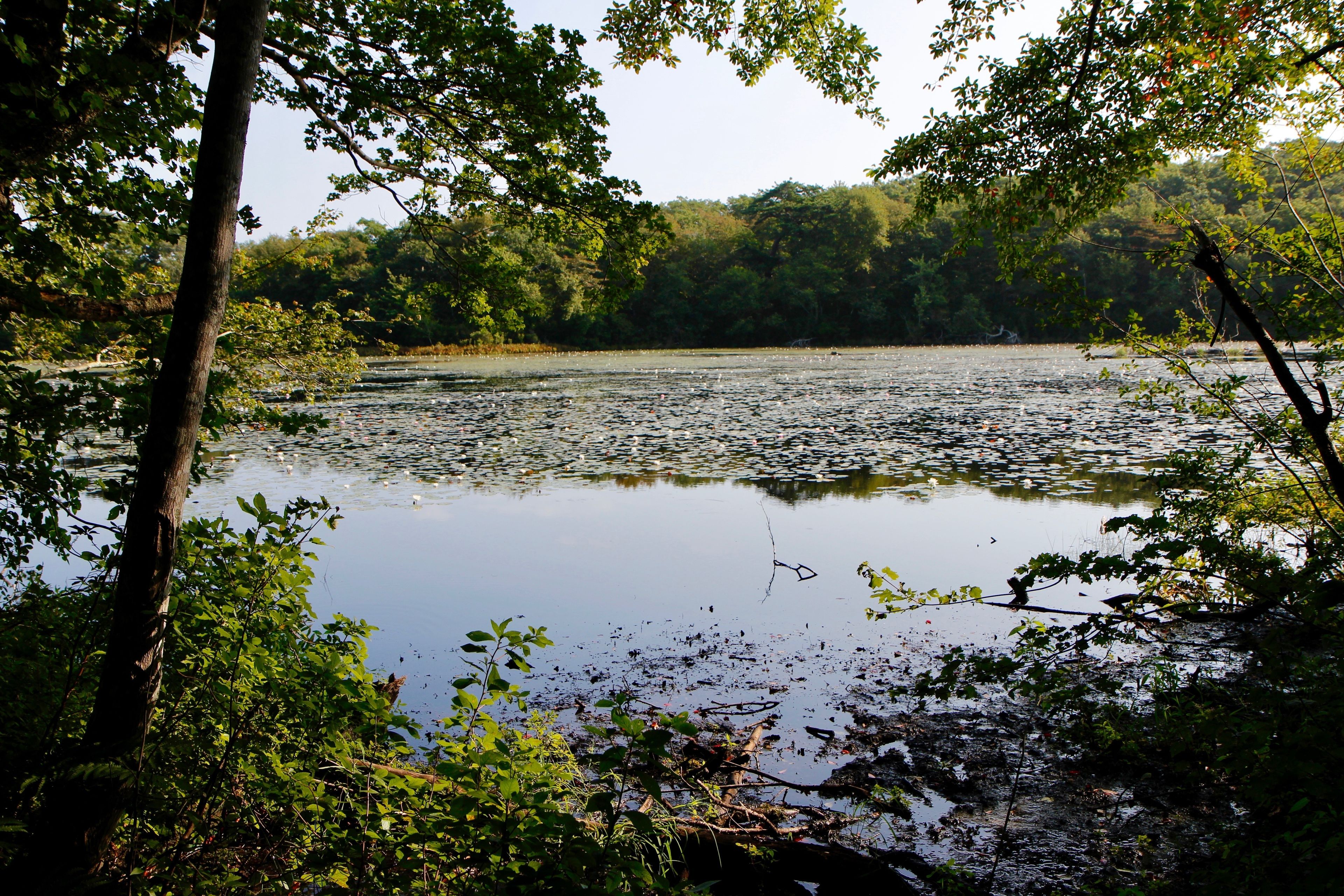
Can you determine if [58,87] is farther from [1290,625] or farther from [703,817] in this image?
[1290,625]

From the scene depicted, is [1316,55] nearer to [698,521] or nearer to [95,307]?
[95,307]

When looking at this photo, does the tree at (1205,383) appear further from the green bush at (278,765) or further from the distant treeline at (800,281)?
the distant treeline at (800,281)

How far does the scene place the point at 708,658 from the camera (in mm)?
5348

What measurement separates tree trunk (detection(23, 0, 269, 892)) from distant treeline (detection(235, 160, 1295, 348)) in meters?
43.5

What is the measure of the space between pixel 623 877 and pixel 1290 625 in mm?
3396

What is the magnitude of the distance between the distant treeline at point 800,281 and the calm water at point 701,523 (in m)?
30.9

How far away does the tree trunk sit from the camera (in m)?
1.98

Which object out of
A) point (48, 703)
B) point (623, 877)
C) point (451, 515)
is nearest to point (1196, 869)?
point (623, 877)

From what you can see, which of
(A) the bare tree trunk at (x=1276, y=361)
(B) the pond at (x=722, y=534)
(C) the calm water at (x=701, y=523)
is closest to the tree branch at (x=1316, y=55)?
(A) the bare tree trunk at (x=1276, y=361)

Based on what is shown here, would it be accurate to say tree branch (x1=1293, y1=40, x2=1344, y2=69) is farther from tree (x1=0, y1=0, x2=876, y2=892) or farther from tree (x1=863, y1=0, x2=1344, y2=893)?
tree (x1=0, y1=0, x2=876, y2=892)

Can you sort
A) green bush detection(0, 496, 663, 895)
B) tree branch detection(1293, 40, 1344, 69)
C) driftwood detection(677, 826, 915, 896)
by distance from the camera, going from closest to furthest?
green bush detection(0, 496, 663, 895) → driftwood detection(677, 826, 915, 896) → tree branch detection(1293, 40, 1344, 69)

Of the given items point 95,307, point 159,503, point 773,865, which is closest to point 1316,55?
point 773,865

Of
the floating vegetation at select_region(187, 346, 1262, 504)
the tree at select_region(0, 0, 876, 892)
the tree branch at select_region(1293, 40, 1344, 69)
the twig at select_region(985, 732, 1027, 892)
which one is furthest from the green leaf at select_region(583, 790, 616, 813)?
the floating vegetation at select_region(187, 346, 1262, 504)

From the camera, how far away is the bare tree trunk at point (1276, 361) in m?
2.78
